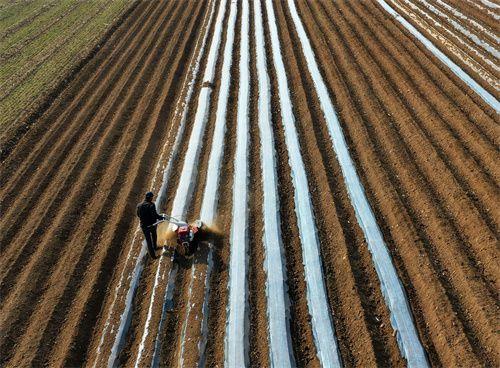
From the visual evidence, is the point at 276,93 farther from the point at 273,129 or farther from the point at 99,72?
the point at 99,72

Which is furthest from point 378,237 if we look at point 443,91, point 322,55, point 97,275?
point 322,55

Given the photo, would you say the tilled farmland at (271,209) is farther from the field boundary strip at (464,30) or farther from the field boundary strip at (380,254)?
the field boundary strip at (464,30)

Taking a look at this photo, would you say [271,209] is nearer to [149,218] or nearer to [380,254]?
[380,254]

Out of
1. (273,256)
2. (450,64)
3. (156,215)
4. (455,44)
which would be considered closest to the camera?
(273,256)

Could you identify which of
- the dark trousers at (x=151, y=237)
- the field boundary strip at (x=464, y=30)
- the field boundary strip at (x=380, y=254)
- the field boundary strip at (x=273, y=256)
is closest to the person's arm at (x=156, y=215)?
the dark trousers at (x=151, y=237)

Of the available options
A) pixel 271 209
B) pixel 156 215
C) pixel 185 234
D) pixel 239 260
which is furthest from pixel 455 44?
pixel 156 215

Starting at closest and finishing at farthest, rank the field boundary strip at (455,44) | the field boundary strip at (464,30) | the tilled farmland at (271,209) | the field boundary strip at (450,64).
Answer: the tilled farmland at (271,209) → the field boundary strip at (450,64) → the field boundary strip at (455,44) → the field boundary strip at (464,30)
